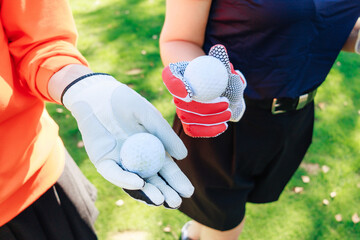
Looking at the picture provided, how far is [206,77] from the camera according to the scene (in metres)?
1.03

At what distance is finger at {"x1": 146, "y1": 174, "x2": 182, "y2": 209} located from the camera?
38.0 inches

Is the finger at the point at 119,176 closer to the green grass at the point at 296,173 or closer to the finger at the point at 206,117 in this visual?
the finger at the point at 206,117

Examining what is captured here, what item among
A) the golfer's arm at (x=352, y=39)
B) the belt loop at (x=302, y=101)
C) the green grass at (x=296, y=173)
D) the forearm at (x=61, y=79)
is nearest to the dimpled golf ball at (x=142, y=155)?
the forearm at (x=61, y=79)

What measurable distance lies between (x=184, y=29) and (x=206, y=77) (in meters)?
0.37

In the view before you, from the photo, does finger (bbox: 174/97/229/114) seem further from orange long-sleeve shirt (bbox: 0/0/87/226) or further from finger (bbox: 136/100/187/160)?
orange long-sleeve shirt (bbox: 0/0/87/226)

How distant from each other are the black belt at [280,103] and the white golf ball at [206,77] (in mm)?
366

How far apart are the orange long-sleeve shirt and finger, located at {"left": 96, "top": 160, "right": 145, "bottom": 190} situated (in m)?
0.33

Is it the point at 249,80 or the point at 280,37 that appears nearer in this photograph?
the point at 280,37

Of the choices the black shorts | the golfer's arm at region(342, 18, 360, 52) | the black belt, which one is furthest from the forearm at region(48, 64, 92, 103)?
the golfer's arm at region(342, 18, 360, 52)

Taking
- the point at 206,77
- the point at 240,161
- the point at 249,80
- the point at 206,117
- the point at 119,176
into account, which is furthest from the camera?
the point at 240,161

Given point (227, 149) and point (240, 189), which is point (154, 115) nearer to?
point (227, 149)

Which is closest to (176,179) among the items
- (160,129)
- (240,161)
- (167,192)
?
(167,192)

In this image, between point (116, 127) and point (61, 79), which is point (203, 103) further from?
point (61, 79)

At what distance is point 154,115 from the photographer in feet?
3.37
